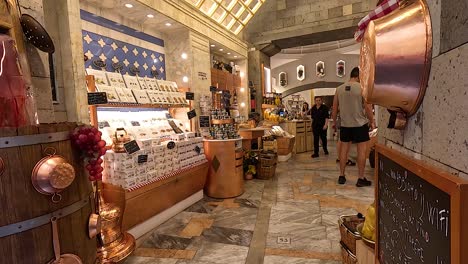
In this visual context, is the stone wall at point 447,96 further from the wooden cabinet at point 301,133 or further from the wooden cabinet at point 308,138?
the wooden cabinet at point 308,138

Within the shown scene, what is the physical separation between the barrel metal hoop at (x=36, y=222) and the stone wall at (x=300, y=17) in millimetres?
7322

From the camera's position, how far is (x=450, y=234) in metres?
0.70

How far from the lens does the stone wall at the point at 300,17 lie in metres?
6.93

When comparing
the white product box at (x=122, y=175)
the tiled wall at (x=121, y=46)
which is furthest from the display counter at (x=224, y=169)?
the tiled wall at (x=121, y=46)

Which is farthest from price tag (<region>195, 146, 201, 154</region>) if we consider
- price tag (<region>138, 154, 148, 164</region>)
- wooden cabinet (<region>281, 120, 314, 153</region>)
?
wooden cabinet (<region>281, 120, 314, 153</region>)

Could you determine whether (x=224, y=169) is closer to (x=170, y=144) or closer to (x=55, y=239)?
(x=170, y=144)

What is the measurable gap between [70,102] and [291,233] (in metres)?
2.81

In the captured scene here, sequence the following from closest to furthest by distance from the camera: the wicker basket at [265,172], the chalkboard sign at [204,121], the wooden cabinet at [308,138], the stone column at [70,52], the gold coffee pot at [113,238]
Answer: the gold coffee pot at [113,238], the stone column at [70,52], the chalkboard sign at [204,121], the wicker basket at [265,172], the wooden cabinet at [308,138]

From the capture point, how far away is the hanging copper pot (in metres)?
1.18

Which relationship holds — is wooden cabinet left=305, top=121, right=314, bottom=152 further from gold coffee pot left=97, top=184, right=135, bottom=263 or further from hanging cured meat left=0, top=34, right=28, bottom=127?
hanging cured meat left=0, top=34, right=28, bottom=127

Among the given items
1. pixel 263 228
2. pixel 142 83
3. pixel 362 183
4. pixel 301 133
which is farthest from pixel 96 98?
pixel 301 133

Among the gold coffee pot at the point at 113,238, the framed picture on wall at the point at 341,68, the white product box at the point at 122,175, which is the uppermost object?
the framed picture on wall at the point at 341,68

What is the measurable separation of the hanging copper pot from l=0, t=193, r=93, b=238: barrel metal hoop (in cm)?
7

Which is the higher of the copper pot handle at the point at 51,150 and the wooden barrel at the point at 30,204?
the copper pot handle at the point at 51,150
